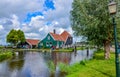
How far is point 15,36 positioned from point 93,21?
68.7m

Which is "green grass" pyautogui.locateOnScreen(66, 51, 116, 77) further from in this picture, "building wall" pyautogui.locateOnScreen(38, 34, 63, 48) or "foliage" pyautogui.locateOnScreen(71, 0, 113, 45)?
"building wall" pyautogui.locateOnScreen(38, 34, 63, 48)

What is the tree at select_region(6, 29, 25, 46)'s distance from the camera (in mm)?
92250

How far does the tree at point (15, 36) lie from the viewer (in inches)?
3632

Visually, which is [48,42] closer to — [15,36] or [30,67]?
[15,36]

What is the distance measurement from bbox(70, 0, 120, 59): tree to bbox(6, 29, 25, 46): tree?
65113mm

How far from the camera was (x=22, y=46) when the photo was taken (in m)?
98.2

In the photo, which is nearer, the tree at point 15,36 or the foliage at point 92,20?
the foliage at point 92,20

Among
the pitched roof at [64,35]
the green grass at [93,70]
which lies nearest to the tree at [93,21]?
the green grass at [93,70]

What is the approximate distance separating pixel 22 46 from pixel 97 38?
239ft

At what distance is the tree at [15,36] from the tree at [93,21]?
65113 mm

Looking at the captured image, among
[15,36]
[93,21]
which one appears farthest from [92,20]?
[15,36]

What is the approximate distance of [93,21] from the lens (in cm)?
2656

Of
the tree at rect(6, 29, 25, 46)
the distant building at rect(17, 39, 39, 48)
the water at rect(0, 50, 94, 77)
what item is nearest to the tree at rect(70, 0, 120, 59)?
the water at rect(0, 50, 94, 77)

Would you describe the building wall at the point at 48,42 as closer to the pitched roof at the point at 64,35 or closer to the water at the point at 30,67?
the pitched roof at the point at 64,35
